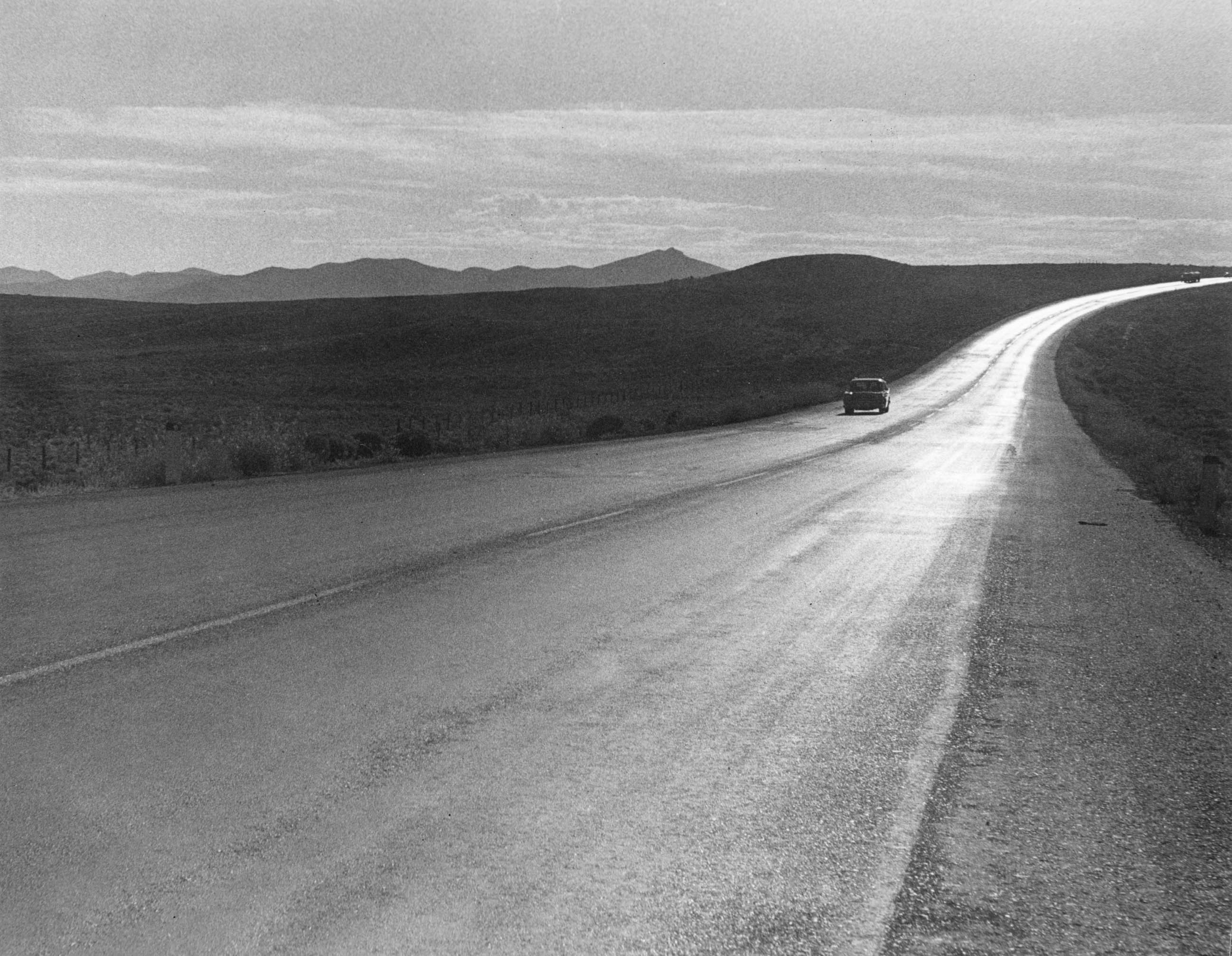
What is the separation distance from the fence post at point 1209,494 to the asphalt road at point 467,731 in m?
3.71

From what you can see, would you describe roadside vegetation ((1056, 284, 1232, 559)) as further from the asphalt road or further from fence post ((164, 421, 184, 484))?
fence post ((164, 421, 184, 484))

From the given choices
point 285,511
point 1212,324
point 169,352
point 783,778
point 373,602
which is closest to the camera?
point 783,778

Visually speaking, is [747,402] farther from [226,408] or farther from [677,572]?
[677,572]

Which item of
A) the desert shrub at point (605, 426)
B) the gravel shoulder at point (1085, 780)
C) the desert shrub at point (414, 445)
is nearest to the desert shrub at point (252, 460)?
the desert shrub at point (414, 445)

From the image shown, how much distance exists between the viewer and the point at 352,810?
468 cm

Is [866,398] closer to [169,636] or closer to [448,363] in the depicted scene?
[169,636]

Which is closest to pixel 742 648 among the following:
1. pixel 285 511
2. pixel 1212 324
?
pixel 285 511

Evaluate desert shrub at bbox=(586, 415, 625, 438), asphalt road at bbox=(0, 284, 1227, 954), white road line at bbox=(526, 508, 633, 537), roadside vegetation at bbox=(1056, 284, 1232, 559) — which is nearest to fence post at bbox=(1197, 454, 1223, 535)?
roadside vegetation at bbox=(1056, 284, 1232, 559)

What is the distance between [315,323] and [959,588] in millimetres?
109961

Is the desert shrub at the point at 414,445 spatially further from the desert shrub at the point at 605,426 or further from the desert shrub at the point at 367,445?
the desert shrub at the point at 605,426

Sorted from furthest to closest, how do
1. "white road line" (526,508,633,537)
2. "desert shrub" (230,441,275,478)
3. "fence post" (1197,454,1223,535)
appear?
"desert shrub" (230,441,275,478) → "fence post" (1197,454,1223,535) → "white road line" (526,508,633,537)

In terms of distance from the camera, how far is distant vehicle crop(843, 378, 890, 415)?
42.1m

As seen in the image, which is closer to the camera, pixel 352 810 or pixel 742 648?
Answer: pixel 352 810

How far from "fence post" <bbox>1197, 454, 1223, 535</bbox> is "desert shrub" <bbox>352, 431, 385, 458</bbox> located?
51.7ft
